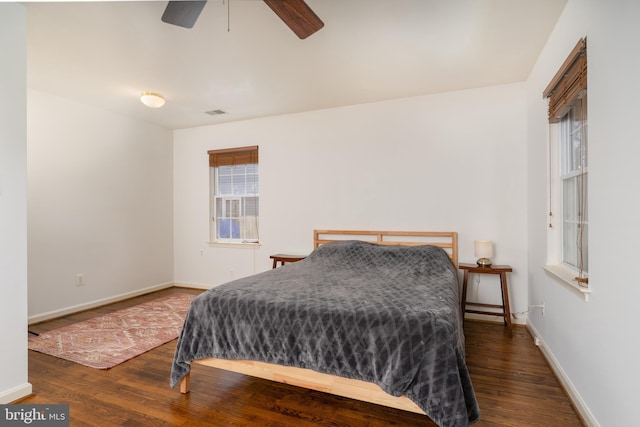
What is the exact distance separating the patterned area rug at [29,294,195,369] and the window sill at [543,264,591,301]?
124 inches

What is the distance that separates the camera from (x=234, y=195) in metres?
4.99

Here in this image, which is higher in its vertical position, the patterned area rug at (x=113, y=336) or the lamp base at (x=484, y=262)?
the lamp base at (x=484, y=262)

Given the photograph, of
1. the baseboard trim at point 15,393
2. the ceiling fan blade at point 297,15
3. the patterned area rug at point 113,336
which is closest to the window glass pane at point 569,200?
the ceiling fan blade at point 297,15

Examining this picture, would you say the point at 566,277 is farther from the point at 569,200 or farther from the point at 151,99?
the point at 151,99

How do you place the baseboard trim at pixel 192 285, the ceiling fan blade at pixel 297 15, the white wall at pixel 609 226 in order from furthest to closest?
the baseboard trim at pixel 192 285
the ceiling fan blade at pixel 297 15
the white wall at pixel 609 226

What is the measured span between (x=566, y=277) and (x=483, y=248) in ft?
3.86

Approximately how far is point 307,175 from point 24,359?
3206 millimetres

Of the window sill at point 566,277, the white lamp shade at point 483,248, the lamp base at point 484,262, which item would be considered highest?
the white lamp shade at point 483,248

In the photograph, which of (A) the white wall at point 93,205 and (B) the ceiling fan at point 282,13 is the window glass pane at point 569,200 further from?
(A) the white wall at point 93,205

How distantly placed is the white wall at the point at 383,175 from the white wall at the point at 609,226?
133 centimetres

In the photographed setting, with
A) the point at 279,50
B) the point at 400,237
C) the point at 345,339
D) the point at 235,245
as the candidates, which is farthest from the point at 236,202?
the point at 345,339

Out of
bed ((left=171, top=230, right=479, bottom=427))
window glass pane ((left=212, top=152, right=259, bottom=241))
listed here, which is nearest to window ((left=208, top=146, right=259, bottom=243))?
window glass pane ((left=212, top=152, right=259, bottom=241))

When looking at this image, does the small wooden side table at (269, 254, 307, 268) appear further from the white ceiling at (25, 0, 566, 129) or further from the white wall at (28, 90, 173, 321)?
the white wall at (28, 90, 173, 321)

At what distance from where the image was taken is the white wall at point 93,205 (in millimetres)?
3571
